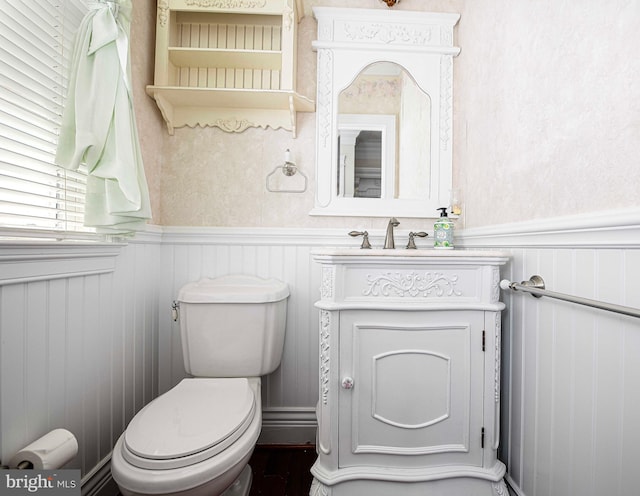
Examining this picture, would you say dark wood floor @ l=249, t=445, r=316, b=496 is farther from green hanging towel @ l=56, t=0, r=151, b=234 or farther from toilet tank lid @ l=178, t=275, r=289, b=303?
green hanging towel @ l=56, t=0, r=151, b=234

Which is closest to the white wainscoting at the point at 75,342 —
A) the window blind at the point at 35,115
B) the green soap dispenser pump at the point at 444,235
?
the window blind at the point at 35,115

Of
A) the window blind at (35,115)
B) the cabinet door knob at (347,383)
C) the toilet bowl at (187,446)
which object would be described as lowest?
the toilet bowl at (187,446)

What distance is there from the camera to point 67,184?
3.34ft

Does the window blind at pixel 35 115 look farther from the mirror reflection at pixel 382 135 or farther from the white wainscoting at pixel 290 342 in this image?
the mirror reflection at pixel 382 135

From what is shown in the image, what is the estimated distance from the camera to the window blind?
0.80 m

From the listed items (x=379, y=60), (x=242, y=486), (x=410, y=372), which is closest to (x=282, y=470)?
(x=242, y=486)

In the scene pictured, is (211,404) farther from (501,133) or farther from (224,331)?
(501,133)

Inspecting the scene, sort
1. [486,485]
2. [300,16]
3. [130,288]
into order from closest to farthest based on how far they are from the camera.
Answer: [486,485] → [130,288] → [300,16]

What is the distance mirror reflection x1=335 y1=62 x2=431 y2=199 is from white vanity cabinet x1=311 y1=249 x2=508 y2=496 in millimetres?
634

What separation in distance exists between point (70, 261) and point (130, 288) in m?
0.37

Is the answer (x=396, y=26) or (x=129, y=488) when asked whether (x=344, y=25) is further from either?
(x=129, y=488)

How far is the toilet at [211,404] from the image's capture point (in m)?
0.78

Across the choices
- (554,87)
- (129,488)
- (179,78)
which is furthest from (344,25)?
(129,488)

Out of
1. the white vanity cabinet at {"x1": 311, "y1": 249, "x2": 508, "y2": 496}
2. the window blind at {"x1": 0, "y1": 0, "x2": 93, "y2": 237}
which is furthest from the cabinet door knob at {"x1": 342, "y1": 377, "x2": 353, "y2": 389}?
the window blind at {"x1": 0, "y1": 0, "x2": 93, "y2": 237}
